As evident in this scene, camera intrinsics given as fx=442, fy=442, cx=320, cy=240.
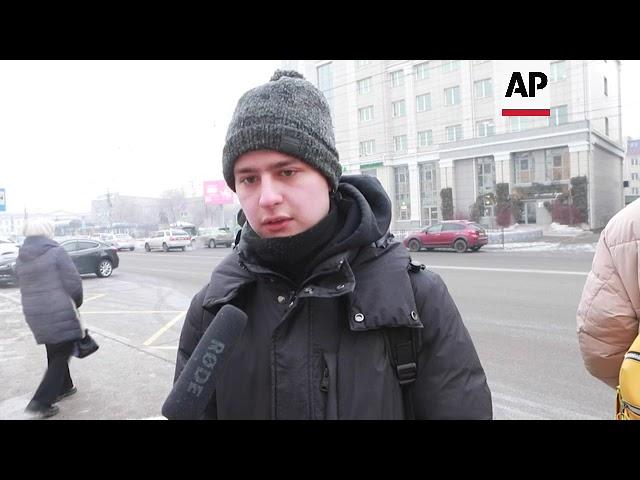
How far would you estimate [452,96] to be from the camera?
32.9 metres

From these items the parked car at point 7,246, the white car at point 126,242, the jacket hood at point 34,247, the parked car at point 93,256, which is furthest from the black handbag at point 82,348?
the white car at point 126,242

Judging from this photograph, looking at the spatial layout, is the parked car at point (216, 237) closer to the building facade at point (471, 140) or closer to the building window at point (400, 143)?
the building facade at point (471, 140)

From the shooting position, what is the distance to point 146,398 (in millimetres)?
3957

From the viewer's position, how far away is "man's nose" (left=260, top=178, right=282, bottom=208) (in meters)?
1.19

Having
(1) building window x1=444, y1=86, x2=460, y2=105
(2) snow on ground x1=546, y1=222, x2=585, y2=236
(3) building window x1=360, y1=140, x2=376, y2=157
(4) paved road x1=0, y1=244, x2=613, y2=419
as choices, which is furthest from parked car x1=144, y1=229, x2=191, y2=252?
(2) snow on ground x1=546, y1=222, x2=585, y2=236

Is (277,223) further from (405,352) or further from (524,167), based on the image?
(524,167)

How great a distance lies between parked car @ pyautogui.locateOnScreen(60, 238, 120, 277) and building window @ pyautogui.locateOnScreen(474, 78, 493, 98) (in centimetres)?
2677

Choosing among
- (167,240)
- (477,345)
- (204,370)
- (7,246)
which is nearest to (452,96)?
(167,240)

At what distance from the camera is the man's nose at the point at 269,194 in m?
1.19

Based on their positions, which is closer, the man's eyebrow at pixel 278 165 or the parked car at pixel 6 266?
the man's eyebrow at pixel 278 165

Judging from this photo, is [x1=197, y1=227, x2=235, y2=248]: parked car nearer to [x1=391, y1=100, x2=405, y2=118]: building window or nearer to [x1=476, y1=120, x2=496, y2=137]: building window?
[x1=391, y1=100, x2=405, y2=118]: building window

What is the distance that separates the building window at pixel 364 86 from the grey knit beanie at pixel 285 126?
120 feet

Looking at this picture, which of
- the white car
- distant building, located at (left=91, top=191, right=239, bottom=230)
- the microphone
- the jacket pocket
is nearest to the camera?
the microphone
